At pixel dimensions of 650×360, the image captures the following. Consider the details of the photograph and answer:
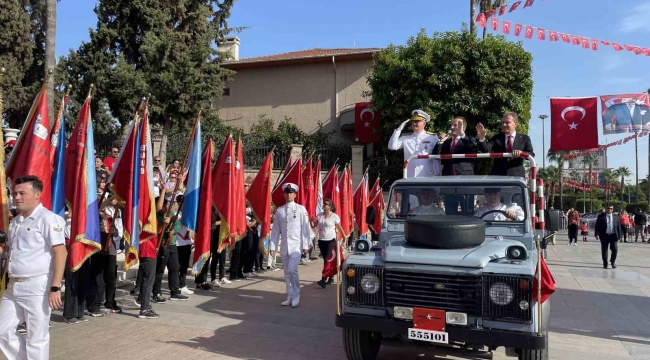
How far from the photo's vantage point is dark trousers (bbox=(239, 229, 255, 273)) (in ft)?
39.9

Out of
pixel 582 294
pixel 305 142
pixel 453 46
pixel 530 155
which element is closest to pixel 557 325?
pixel 530 155

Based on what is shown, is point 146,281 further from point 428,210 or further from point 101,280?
point 428,210

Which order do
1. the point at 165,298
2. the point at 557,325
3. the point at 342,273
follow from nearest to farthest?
1. the point at 342,273
2. the point at 557,325
3. the point at 165,298

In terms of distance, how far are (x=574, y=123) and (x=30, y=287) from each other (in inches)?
752

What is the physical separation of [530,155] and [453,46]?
15991mm

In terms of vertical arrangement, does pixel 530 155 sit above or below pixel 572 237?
above

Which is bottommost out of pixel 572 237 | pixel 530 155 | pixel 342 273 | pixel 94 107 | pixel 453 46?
pixel 572 237

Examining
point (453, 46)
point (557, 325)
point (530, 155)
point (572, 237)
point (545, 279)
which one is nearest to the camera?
point (545, 279)

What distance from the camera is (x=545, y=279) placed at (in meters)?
4.71

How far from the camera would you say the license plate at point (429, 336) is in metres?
4.72

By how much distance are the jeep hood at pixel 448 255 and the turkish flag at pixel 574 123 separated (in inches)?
616

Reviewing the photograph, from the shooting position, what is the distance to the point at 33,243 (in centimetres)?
473

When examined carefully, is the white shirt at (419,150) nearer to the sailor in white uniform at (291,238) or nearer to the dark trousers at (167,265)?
the sailor in white uniform at (291,238)

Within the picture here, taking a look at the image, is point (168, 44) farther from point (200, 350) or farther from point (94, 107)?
point (200, 350)
